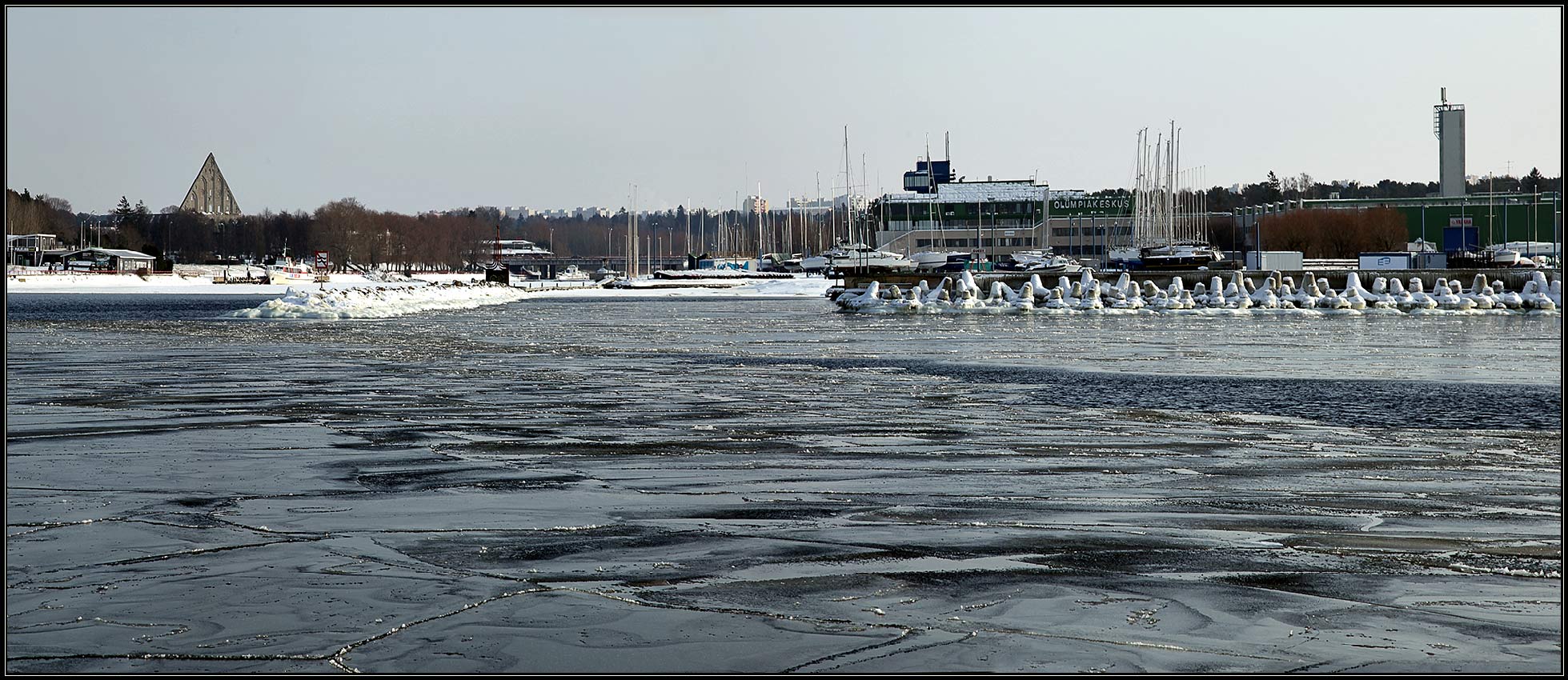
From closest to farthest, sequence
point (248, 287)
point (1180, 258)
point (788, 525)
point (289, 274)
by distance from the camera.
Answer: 1. point (788, 525)
2. point (1180, 258)
3. point (248, 287)
4. point (289, 274)

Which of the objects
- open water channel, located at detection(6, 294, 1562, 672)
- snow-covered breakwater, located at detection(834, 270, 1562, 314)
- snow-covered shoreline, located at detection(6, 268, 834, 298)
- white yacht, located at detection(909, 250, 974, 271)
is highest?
white yacht, located at detection(909, 250, 974, 271)

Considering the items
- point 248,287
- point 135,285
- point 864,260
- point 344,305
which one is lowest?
point 344,305

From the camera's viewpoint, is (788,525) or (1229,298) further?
(1229,298)

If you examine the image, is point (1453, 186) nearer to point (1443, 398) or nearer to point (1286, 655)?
point (1443, 398)

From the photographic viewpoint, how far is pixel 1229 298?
46.7 metres

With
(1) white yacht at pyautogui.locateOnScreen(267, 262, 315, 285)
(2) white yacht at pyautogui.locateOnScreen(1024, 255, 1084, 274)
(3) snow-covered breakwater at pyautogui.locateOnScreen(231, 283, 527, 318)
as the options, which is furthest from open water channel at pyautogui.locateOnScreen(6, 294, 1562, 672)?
(1) white yacht at pyautogui.locateOnScreen(267, 262, 315, 285)

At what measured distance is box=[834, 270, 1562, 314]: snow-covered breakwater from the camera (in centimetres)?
4478

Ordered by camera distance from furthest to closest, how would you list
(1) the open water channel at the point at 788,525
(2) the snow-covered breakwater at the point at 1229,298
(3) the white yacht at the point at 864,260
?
(3) the white yacht at the point at 864,260
(2) the snow-covered breakwater at the point at 1229,298
(1) the open water channel at the point at 788,525

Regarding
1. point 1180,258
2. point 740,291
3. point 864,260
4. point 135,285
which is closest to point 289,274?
point 135,285

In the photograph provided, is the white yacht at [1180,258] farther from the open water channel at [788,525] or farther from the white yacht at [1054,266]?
the open water channel at [788,525]

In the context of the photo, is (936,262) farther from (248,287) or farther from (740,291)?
(248,287)

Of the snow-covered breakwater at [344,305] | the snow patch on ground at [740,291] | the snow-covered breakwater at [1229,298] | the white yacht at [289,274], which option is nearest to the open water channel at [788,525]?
the snow-covered breakwater at [344,305]

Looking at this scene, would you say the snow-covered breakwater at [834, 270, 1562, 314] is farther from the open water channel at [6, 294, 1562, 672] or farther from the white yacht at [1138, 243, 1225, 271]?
the open water channel at [6, 294, 1562, 672]

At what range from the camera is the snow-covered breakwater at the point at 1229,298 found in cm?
4478
